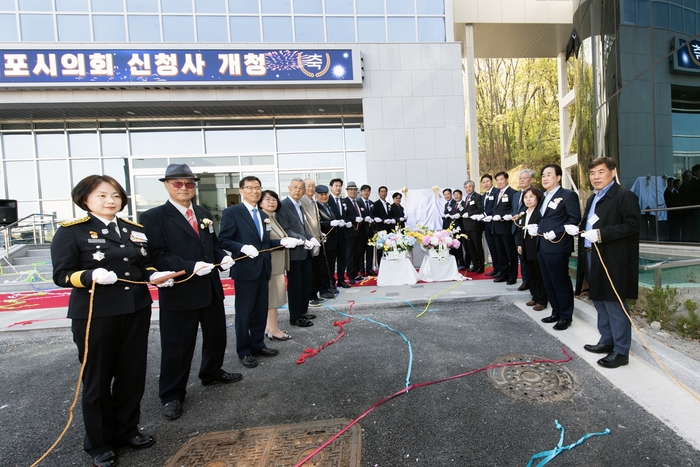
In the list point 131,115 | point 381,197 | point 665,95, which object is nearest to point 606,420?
point 381,197

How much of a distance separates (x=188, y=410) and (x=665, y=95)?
9.65m

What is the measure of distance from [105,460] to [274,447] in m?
1.08

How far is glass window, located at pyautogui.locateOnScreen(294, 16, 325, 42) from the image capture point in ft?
34.1

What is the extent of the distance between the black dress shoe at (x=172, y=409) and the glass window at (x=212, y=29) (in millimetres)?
10689

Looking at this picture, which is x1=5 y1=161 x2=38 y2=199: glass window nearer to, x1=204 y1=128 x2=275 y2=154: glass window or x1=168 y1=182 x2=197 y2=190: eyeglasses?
x1=204 y1=128 x2=275 y2=154: glass window

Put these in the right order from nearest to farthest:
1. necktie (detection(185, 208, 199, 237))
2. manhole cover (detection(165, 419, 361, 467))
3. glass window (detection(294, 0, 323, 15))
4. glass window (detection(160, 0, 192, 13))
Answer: manhole cover (detection(165, 419, 361, 467)), necktie (detection(185, 208, 199, 237)), glass window (detection(160, 0, 192, 13)), glass window (detection(294, 0, 323, 15))

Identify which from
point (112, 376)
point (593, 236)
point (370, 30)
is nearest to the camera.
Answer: point (112, 376)

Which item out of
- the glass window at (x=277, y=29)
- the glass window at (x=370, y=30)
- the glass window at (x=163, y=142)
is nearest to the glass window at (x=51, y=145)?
the glass window at (x=163, y=142)

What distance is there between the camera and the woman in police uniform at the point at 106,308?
2.15 metres

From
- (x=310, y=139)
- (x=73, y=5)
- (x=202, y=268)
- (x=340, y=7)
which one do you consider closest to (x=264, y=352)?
(x=202, y=268)

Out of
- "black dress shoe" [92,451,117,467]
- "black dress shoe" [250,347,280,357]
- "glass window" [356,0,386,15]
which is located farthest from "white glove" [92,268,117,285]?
"glass window" [356,0,386,15]

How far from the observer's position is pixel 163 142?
39.1 ft

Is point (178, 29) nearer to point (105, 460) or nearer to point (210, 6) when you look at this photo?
point (210, 6)

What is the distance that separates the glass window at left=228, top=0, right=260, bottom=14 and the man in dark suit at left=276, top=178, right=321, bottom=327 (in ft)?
28.0
